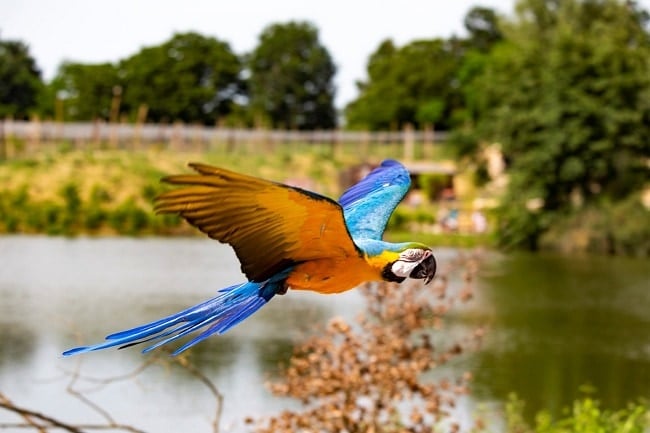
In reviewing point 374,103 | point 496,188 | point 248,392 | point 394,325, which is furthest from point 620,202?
point 374,103

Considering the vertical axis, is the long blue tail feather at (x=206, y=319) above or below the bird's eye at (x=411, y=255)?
below

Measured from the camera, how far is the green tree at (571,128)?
2931 cm

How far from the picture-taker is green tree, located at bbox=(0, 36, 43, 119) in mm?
50906

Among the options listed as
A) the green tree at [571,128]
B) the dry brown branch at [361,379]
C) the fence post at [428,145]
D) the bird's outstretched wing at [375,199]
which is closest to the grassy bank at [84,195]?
the green tree at [571,128]

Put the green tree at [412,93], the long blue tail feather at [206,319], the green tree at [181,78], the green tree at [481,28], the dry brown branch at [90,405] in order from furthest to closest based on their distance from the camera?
the green tree at [481,28], the green tree at [412,93], the green tree at [181,78], the dry brown branch at [90,405], the long blue tail feather at [206,319]

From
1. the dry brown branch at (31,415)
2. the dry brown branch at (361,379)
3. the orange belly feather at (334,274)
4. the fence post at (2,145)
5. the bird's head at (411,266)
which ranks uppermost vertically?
the bird's head at (411,266)

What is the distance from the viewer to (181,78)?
50594 mm

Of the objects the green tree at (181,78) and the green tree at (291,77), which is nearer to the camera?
the green tree at (181,78)

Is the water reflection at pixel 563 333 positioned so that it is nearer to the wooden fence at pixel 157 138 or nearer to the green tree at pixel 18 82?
the wooden fence at pixel 157 138

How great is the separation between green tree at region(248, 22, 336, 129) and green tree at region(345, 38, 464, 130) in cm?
A: 211

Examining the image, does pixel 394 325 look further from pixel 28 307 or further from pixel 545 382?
pixel 28 307

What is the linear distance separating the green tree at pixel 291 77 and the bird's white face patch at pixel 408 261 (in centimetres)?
5101

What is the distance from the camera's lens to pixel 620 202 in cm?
2989

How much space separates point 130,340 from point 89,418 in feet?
26.7
